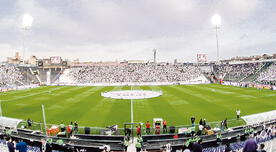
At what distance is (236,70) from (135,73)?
46.5 metres

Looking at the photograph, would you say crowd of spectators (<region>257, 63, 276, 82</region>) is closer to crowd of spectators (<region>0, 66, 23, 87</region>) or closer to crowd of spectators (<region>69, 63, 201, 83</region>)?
crowd of spectators (<region>69, 63, 201, 83</region>)

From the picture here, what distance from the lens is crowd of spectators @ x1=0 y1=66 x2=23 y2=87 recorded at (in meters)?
64.6

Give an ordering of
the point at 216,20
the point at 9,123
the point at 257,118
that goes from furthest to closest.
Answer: the point at 216,20 → the point at 9,123 → the point at 257,118

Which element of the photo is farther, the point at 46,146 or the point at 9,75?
the point at 9,75

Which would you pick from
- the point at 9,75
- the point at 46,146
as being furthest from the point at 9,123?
the point at 9,75

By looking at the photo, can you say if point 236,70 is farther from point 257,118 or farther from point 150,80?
point 257,118

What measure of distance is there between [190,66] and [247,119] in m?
79.7

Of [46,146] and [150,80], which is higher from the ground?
[150,80]

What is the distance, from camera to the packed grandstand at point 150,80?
1230 centimetres

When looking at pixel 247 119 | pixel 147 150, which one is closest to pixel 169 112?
pixel 247 119

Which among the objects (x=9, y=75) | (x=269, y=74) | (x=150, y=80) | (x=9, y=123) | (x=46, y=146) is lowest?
(x=9, y=123)

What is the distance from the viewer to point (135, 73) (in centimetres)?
8425

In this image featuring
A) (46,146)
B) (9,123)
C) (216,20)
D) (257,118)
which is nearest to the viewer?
(46,146)

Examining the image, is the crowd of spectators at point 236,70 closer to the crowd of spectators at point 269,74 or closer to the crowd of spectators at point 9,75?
the crowd of spectators at point 269,74
